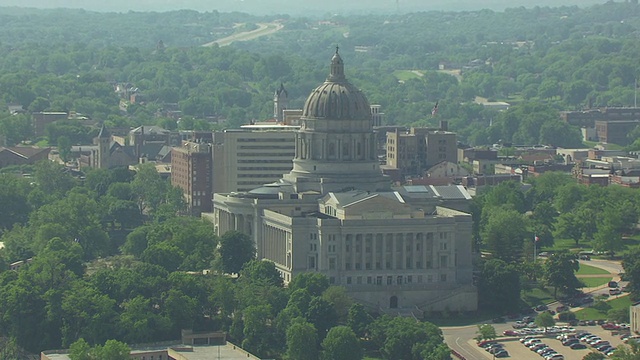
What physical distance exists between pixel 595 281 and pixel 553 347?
745 inches

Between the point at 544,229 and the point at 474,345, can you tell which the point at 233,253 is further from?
the point at 544,229

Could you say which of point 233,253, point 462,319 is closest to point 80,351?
point 233,253

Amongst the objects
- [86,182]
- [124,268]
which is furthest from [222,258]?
[86,182]

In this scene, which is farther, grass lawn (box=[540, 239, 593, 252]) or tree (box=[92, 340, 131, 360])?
grass lawn (box=[540, 239, 593, 252])

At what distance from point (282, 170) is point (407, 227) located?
32.0 meters

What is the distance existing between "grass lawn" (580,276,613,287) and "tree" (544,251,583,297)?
A: 241 centimetres

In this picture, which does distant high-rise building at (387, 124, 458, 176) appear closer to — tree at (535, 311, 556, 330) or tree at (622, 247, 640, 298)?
tree at (622, 247, 640, 298)

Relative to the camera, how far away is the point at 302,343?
12306 cm

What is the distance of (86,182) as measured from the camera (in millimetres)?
191500

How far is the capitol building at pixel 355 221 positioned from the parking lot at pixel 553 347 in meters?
9.62

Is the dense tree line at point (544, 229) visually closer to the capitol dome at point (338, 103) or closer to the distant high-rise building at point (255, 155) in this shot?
the capitol dome at point (338, 103)

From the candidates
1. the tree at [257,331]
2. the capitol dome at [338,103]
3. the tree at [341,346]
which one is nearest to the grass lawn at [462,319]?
the tree at [257,331]

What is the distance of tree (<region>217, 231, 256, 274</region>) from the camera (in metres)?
142

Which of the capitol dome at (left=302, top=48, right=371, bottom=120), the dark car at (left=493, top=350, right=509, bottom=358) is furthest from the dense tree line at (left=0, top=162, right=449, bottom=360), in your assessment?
the capitol dome at (left=302, top=48, right=371, bottom=120)
